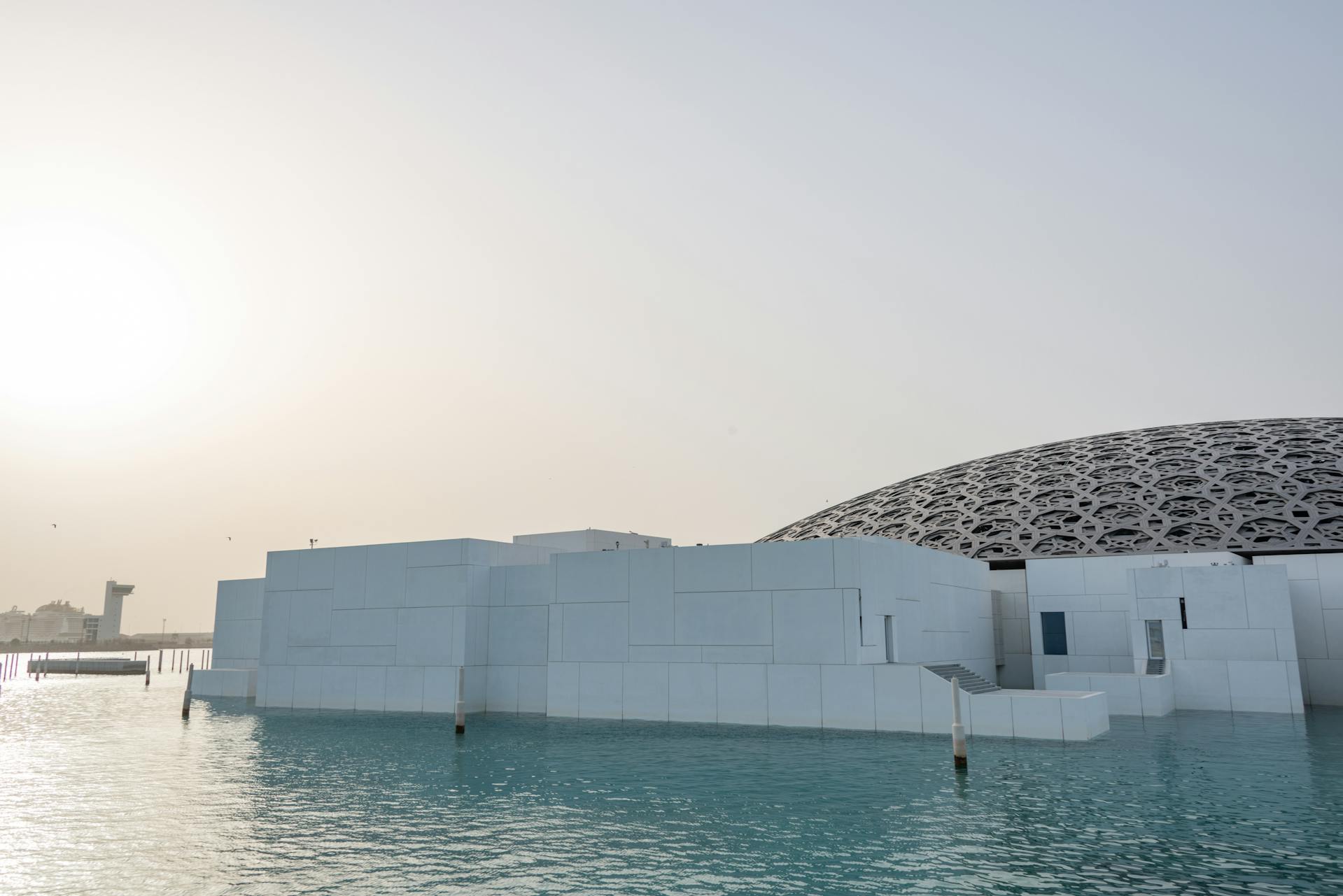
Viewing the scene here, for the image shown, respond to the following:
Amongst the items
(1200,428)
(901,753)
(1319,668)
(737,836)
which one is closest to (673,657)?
(901,753)

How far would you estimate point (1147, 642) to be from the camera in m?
32.0

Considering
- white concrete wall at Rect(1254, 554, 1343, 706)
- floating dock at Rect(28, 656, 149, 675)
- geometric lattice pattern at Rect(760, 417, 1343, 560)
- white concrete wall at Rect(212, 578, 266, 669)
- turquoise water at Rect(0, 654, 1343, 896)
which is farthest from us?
floating dock at Rect(28, 656, 149, 675)

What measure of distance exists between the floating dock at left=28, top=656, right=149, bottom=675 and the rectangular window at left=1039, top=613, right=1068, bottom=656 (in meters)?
61.2

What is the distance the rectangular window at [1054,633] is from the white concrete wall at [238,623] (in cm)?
3644

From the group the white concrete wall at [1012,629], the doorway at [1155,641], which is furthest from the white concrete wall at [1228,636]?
the white concrete wall at [1012,629]

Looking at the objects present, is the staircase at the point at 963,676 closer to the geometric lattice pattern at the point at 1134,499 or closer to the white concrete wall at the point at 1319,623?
the geometric lattice pattern at the point at 1134,499

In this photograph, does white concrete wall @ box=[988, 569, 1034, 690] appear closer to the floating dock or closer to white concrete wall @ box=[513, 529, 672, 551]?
white concrete wall @ box=[513, 529, 672, 551]

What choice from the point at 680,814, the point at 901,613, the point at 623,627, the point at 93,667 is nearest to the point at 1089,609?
the point at 901,613

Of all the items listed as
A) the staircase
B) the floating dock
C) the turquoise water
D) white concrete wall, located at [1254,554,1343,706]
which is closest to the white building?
white concrete wall, located at [1254,554,1343,706]

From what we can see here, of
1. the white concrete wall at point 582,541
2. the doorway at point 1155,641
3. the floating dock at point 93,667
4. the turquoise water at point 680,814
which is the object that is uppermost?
the white concrete wall at point 582,541

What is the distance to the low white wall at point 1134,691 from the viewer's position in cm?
2933

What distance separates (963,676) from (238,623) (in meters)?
36.6

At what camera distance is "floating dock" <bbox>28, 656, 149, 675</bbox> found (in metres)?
69.8

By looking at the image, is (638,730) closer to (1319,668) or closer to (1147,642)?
(1147,642)
